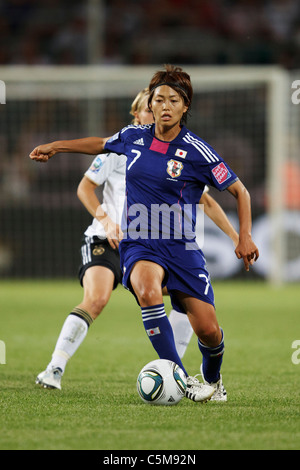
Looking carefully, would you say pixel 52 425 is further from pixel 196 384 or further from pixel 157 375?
pixel 196 384

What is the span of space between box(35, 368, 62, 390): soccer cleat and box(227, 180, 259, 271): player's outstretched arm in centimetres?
154

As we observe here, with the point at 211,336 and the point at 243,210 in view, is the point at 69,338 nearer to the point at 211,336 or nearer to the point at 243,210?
the point at 211,336

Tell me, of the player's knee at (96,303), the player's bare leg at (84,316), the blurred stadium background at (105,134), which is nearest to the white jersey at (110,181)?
Result: the player's bare leg at (84,316)

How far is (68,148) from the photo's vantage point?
195 inches

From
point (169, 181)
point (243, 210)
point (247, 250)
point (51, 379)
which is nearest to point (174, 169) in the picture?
point (169, 181)

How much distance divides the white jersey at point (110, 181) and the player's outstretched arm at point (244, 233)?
141 centimetres

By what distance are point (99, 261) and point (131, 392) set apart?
3.43ft

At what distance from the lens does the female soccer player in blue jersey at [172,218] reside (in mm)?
4629

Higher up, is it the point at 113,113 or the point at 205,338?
the point at 113,113

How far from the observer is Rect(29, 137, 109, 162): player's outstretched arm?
16.0 feet

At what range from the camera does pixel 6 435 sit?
3.71 m

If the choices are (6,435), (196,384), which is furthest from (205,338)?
(6,435)
